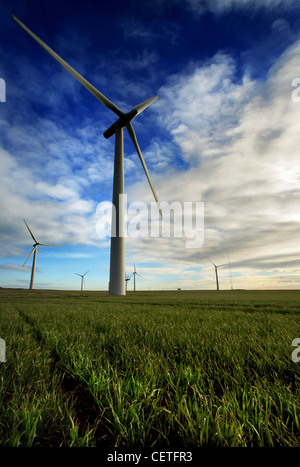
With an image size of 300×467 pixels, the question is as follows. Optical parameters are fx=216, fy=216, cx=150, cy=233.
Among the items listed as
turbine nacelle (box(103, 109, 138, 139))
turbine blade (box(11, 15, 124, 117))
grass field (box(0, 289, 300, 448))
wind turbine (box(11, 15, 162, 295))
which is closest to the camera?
grass field (box(0, 289, 300, 448))

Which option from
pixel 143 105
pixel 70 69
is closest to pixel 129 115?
pixel 143 105

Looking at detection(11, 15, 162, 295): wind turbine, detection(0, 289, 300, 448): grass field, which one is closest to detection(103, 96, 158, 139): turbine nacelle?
detection(11, 15, 162, 295): wind turbine

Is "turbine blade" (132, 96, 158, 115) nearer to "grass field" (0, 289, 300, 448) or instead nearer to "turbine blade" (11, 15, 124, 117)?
"turbine blade" (11, 15, 124, 117)

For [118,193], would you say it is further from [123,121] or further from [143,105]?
[143,105]

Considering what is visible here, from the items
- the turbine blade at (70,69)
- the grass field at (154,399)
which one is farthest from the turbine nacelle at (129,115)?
the grass field at (154,399)

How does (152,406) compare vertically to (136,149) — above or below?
below

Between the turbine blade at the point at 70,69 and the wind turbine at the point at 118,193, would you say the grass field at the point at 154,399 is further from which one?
the turbine blade at the point at 70,69

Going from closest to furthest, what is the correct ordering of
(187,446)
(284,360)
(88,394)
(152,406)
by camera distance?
(187,446) → (152,406) → (88,394) → (284,360)

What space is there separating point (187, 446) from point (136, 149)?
3650 cm

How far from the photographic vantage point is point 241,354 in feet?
10.1

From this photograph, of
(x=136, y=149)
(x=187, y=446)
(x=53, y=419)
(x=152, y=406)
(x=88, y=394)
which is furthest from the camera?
(x=136, y=149)

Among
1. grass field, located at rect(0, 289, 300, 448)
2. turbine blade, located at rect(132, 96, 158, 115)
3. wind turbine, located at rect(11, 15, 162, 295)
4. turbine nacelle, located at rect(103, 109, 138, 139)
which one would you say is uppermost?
turbine blade, located at rect(132, 96, 158, 115)
